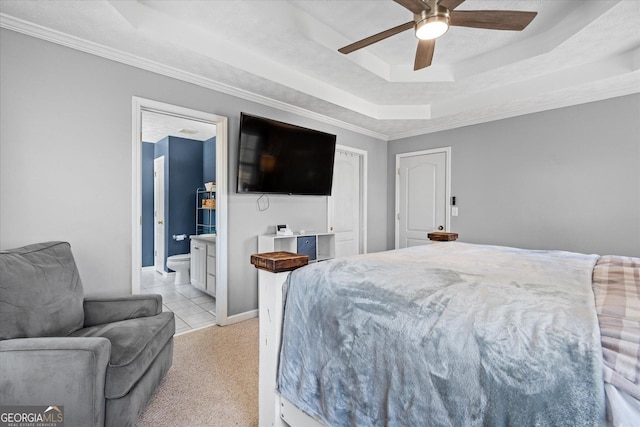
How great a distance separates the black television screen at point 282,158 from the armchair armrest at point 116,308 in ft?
4.58

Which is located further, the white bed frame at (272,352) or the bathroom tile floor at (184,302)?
the bathroom tile floor at (184,302)

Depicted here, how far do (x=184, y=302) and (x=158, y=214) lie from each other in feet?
8.06

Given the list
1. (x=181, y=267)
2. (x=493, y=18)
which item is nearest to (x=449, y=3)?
(x=493, y=18)

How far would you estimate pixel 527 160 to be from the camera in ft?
12.0

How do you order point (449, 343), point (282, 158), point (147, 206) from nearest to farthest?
point (449, 343) < point (282, 158) < point (147, 206)

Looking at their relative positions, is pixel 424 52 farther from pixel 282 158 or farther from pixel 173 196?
pixel 173 196

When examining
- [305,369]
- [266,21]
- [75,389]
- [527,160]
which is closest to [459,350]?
[305,369]

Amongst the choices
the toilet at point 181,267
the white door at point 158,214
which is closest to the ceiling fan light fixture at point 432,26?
the toilet at point 181,267

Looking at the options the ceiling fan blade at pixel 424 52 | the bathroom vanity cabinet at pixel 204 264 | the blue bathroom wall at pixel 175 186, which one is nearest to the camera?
the ceiling fan blade at pixel 424 52

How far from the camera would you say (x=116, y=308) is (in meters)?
1.96

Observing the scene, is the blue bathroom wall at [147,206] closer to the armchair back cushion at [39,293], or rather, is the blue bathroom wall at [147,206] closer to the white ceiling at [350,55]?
the white ceiling at [350,55]

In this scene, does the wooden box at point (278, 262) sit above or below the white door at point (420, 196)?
below

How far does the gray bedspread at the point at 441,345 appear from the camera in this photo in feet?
2.31

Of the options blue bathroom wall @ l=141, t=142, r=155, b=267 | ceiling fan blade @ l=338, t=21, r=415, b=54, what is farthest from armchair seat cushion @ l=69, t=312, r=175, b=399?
blue bathroom wall @ l=141, t=142, r=155, b=267
